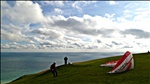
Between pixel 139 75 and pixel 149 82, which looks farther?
pixel 139 75

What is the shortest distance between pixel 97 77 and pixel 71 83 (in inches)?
166

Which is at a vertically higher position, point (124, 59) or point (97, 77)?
point (124, 59)

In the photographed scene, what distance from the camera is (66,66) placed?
4350cm

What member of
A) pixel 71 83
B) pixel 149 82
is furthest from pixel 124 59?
pixel 71 83

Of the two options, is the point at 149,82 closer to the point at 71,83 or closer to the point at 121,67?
the point at 121,67

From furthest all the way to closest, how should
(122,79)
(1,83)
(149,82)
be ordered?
(1,83) → (122,79) → (149,82)

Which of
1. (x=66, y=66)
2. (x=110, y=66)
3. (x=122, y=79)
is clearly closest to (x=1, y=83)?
(x=66, y=66)

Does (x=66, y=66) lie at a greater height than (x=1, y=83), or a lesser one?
greater

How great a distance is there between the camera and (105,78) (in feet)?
Result: 92.4

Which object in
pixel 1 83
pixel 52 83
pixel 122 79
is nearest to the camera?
pixel 122 79

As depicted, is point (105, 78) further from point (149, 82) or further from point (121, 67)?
point (149, 82)

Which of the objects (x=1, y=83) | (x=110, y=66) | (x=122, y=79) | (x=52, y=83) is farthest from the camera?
(x=1, y=83)

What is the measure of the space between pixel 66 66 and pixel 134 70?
16.7 m

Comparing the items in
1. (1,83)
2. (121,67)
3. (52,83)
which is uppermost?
(121,67)
